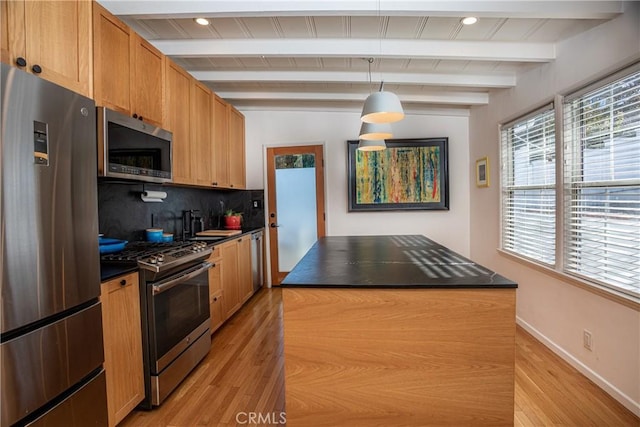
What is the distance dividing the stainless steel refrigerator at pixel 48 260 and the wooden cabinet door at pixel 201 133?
1455mm

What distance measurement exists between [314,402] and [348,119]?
3.61m

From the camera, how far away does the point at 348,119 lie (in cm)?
427

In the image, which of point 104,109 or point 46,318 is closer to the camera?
point 46,318

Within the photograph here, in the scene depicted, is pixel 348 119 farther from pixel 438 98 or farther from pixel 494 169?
pixel 494 169

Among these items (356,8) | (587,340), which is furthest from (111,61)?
(587,340)

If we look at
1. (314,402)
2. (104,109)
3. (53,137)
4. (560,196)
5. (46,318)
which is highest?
(104,109)

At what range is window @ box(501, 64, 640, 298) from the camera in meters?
1.87

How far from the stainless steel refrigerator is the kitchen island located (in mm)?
960

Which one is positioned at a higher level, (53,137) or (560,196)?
(53,137)

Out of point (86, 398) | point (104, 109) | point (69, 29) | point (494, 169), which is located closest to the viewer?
point (86, 398)

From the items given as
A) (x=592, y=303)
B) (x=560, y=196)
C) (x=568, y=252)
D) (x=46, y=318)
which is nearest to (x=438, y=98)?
(x=560, y=196)

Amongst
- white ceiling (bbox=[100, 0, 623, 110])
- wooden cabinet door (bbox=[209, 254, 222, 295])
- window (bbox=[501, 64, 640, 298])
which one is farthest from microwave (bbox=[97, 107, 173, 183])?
window (bbox=[501, 64, 640, 298])

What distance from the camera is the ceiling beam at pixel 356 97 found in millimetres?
3580

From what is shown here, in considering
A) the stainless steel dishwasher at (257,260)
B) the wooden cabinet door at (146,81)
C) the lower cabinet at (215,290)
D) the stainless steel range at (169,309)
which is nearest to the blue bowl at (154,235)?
the stainless steel range at (169,309)
